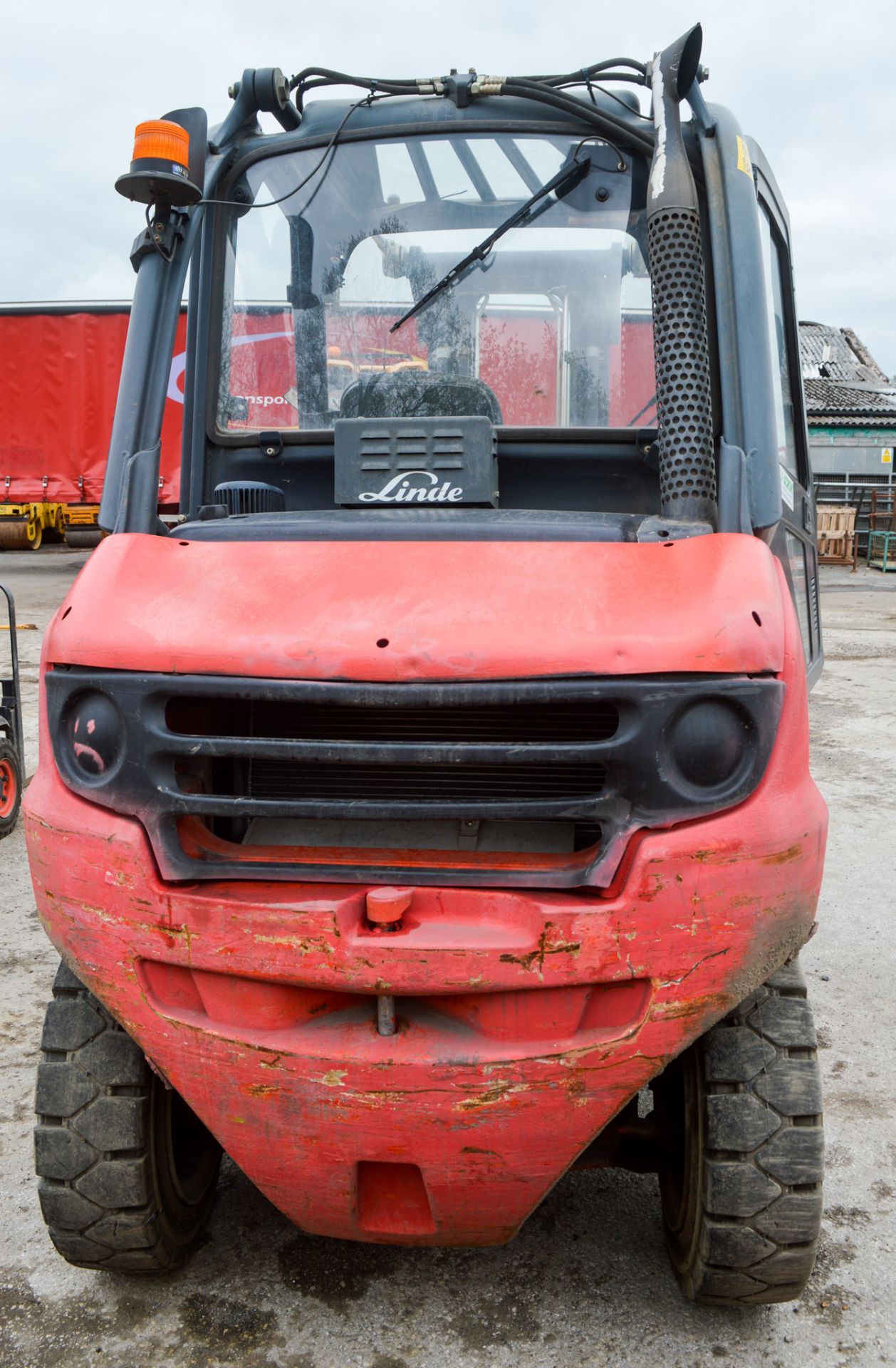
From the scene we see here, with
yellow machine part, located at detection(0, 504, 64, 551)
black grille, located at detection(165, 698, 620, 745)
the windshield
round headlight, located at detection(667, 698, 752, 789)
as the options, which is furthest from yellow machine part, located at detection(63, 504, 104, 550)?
round headlight, located at detection(667, 698, 752, 789)

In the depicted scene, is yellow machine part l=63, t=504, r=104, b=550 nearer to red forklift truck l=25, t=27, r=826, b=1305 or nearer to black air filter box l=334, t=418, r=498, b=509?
black air filter box l=334, t=418, r=498, b=509

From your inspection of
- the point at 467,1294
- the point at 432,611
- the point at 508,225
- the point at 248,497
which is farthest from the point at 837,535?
the point at 432,611

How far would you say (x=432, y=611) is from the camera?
1.96 metres

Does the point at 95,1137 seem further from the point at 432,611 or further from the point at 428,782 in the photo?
the point at 432,611

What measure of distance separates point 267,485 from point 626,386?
3.08ft

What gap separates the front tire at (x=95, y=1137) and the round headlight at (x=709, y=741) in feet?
3.94

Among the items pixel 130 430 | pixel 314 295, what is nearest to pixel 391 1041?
pixel 130 430

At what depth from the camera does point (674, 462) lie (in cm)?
246

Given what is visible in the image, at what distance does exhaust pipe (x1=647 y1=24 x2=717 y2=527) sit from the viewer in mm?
2438

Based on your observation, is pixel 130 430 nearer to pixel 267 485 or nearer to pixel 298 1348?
pixel 267 485

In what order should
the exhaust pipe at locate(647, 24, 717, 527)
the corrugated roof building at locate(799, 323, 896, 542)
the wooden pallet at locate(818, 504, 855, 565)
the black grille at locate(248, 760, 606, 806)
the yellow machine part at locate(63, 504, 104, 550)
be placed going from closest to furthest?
the black grille at locate(248, 760, 606, 806), the exhaust pipe at locate(647, 24, 717, 527), the yellow machine part at locate(63, 504, 104, 550), the wooden pallet at locate(818, 504, 855, 565), the corrugated roof building at locate(799, 323, 896, 542)

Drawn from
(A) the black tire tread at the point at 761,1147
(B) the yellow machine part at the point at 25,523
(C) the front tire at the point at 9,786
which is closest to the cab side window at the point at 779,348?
(A) the black tire tread at the point at 761,1147

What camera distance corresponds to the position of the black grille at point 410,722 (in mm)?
2080

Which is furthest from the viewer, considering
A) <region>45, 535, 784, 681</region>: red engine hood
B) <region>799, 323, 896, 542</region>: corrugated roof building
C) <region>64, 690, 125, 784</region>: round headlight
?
<region>799, 323, 896, 542</region>: corrugated roof building
